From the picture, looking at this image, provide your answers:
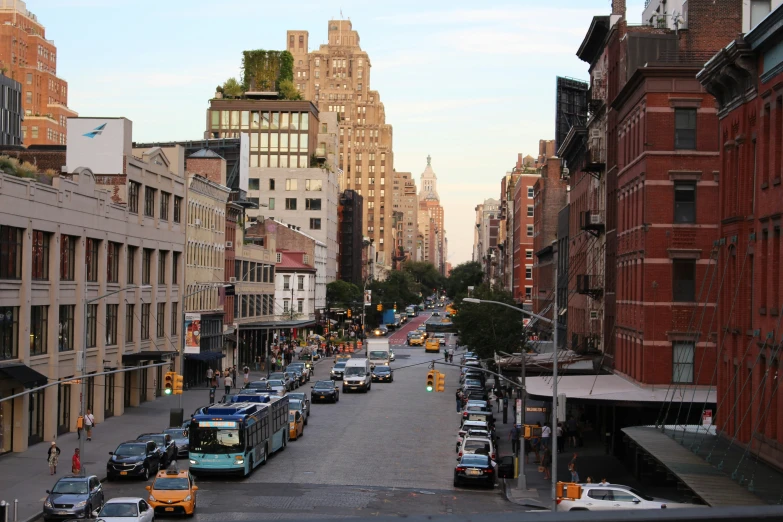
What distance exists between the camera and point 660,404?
137 feet

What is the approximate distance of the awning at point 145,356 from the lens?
65000 millimetres

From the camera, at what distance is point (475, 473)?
136ft

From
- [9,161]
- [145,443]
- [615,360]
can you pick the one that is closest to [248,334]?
[9,161]

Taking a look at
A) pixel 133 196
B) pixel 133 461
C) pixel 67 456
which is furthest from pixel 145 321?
pixel 133 461

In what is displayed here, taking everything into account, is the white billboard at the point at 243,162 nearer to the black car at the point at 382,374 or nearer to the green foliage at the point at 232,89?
the black car at the point at 382,374

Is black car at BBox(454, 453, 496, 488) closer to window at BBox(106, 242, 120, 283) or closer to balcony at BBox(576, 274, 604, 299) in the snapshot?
balcony at BBox(576, 274, 604, 299)

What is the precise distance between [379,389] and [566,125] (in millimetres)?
27688

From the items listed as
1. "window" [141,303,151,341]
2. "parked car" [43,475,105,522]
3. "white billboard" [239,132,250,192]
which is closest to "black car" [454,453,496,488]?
"parked car" [43,475,105,522]

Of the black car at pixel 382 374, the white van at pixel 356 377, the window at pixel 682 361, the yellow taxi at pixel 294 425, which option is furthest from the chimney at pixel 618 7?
the black car at pixel 382 374

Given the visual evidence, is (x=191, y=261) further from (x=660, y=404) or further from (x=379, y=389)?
(x=660, y=404)

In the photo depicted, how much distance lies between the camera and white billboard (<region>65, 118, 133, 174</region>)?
216 feet

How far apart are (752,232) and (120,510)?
18.8 m

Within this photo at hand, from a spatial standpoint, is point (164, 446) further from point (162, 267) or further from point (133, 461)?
point (162, 267)

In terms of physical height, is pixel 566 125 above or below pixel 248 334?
above
